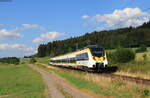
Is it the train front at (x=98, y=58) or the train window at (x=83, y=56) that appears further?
the train window at (x=83, y=56)

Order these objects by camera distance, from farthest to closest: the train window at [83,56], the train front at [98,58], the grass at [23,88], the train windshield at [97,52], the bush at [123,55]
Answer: the bush at [123,55], the train window at [83,56], the train windshield at [97,52], the train front at [98,58], the grass at [23,88]

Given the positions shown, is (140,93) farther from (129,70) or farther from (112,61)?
(112,61)

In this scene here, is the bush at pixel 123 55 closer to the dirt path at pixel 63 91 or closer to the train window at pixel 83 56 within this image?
the train window at pixel 83 56

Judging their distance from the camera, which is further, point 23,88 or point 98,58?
point 98,58

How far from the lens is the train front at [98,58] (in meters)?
24.4

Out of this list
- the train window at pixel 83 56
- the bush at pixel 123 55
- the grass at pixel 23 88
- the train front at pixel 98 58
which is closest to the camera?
the grass at pixel 23 88

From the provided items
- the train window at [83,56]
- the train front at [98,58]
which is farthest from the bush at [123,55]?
the train front at [98,58]

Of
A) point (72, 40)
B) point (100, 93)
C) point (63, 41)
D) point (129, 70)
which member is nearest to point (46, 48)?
point (63, 41)

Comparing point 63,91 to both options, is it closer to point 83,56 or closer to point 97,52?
point 97,52

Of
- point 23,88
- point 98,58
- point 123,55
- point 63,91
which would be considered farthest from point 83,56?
point 63,91

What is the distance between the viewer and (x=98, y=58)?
974 inches

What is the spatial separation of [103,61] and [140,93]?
1456 cm

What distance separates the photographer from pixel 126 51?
3331 cm

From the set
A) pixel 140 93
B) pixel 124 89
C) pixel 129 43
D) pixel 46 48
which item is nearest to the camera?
pixel 140 93
